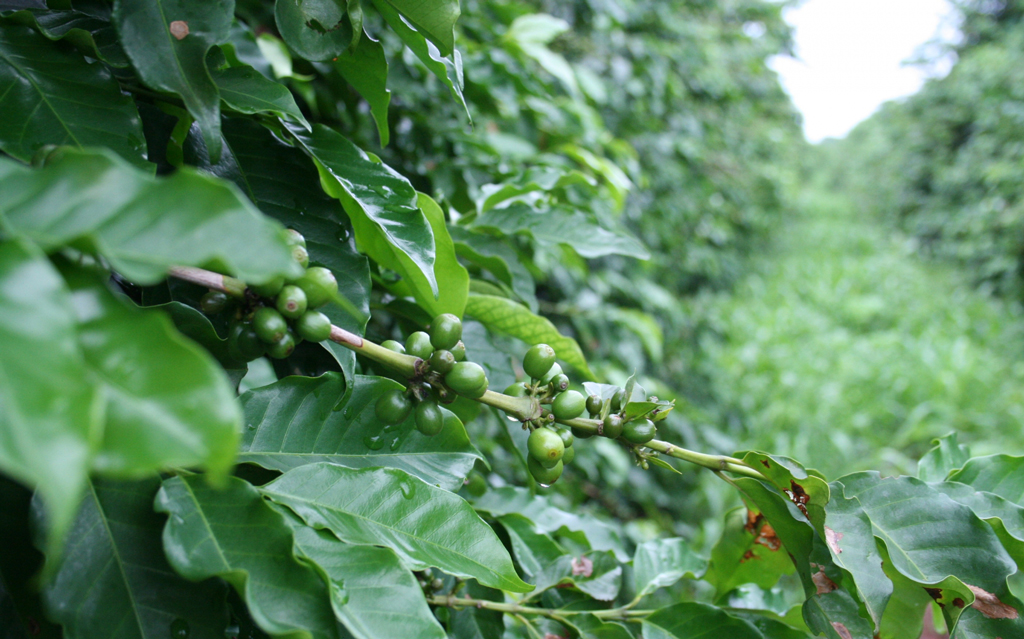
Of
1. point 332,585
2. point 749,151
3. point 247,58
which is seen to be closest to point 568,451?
point 332,585

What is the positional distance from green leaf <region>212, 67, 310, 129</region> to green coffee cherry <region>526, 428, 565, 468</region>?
1.08ft

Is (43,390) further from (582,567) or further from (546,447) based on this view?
(582,567)

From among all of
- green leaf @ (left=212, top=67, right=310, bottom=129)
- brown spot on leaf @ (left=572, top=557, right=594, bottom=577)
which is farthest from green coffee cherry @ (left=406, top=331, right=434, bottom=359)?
brown spot on leaf @ (left=572, top=557, right=594, bottom=577)

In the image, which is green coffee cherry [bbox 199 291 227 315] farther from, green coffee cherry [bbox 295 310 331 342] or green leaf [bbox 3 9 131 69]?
green leaf [bbox 3 9 131 69]

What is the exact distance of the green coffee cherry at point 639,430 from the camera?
20.1 inches

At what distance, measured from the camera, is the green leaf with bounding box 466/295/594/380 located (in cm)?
71

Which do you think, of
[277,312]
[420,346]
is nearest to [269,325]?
[277,312]

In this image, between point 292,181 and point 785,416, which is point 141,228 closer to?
point 292,181

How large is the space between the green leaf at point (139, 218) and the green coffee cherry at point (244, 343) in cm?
16

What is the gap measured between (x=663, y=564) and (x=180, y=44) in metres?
0.76

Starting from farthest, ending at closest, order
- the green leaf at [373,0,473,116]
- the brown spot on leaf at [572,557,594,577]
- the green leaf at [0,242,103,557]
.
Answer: the brown spot on leaf at [572,557,594,577]
the green leaf at [373,0,473,116]
the green leaf at [0,242,103,557]

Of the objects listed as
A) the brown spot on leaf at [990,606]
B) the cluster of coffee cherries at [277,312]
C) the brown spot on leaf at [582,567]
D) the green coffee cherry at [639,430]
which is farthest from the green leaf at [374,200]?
the brown spot on leaf at [990,606]

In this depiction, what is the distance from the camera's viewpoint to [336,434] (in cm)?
54

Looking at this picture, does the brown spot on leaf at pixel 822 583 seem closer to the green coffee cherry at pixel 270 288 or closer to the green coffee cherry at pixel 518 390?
the green coffee cherry at pixel 518 390
